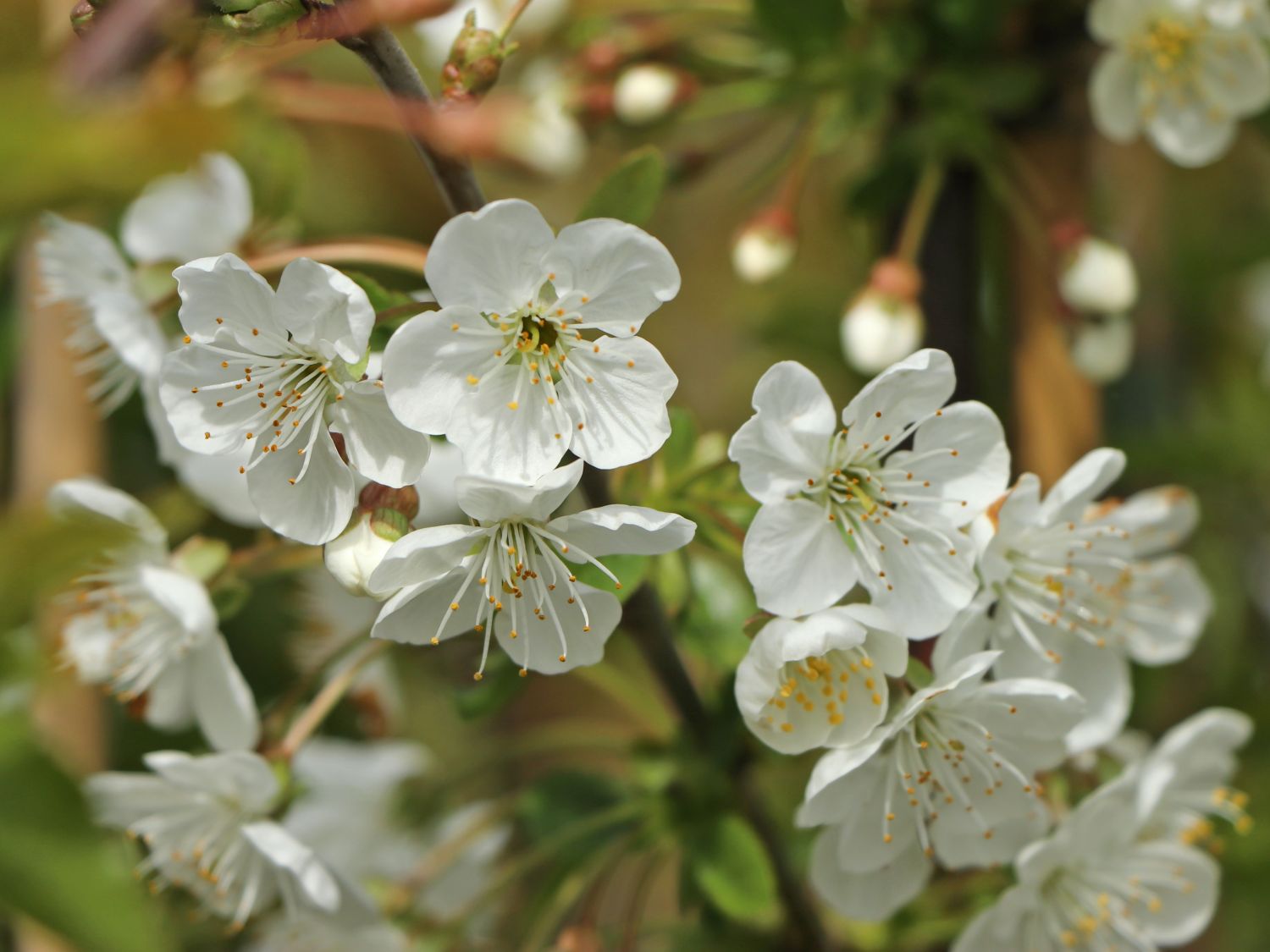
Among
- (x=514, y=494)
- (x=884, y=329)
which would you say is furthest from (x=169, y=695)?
(x=884, y=329)

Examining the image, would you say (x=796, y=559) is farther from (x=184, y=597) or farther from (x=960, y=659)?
(x=184, y=597)

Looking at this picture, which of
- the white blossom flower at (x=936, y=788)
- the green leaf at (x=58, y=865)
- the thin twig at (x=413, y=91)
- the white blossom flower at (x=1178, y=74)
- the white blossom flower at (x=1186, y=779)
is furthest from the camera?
the white blossom flower at (x=1178, y=74)

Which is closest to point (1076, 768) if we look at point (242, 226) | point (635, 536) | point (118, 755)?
point (635, 536)

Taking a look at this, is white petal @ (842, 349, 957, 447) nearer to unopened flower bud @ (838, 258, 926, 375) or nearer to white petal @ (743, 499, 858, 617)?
white petal @ (743, 499, 858, 617)

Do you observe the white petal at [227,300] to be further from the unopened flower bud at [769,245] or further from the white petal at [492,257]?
the unopened flower bud at [769,245]

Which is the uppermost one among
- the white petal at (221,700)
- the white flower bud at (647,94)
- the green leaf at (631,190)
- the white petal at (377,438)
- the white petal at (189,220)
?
the white petal at (189,220)

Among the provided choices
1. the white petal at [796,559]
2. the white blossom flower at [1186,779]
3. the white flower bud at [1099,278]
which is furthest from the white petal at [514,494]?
the white flower bud at [1099,278]

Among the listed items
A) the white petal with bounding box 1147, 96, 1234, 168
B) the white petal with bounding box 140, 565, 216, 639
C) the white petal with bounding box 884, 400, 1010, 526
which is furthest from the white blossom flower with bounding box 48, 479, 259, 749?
the white petal with bounding box 1147, 96, 1234, 168

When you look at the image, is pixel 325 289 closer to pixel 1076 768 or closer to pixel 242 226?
pixel 242 226
